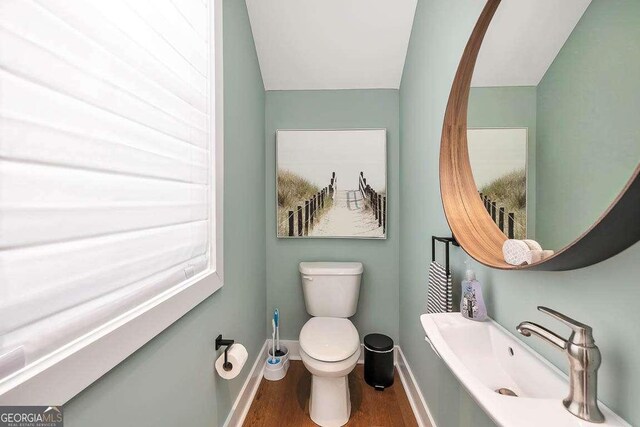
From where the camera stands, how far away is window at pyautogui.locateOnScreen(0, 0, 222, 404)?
0.47m

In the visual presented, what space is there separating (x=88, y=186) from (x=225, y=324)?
909 millimetres

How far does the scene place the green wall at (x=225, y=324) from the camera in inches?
27.5

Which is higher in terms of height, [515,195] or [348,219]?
[515,195]

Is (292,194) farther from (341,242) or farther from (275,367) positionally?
(275,367)

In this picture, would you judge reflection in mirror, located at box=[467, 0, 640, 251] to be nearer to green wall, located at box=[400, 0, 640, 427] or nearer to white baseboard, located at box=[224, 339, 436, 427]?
green wall, located at box=[400, 0, 640, 427]

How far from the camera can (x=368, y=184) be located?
6.77 ft

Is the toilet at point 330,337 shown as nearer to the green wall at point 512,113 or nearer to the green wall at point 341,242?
the green wall at point 341,242

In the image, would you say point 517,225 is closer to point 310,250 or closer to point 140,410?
point 140,410

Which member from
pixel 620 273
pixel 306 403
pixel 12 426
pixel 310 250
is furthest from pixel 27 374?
pixel 310 250

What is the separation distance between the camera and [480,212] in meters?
0.98

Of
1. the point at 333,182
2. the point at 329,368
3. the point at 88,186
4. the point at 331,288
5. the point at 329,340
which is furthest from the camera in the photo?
the point at 333,182

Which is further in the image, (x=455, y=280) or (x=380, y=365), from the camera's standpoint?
(x=380, y=365)

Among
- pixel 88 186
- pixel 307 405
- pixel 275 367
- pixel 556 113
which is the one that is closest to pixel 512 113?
pixel 556 113
